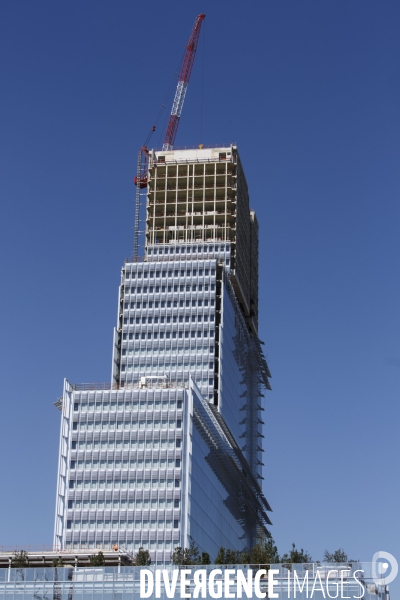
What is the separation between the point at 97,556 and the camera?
175 metres

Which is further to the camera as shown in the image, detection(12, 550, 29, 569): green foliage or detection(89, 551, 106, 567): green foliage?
detection(12, 550, 29, 569): green foliage

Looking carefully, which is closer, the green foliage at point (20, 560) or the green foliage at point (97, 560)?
the green foliage at point (97, 560)

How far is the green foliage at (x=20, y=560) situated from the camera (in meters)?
176

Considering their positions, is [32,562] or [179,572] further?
Answer: [32,562]

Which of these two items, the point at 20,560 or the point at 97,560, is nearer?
the point at 97,560

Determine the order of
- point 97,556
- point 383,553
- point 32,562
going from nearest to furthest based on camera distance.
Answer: point 383,553
point 97,556
point 32,562

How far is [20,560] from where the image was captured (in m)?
176

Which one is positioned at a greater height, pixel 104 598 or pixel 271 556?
pixel 271 556

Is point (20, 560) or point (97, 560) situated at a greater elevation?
point (20, 560)

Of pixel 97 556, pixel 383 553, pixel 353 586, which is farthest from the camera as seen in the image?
pixel 97 556

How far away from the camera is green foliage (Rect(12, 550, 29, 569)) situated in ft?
577

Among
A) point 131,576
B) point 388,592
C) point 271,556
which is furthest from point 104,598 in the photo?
point 271,556

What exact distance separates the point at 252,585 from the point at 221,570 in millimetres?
4429

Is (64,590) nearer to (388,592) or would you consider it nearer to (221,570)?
(221,570)
